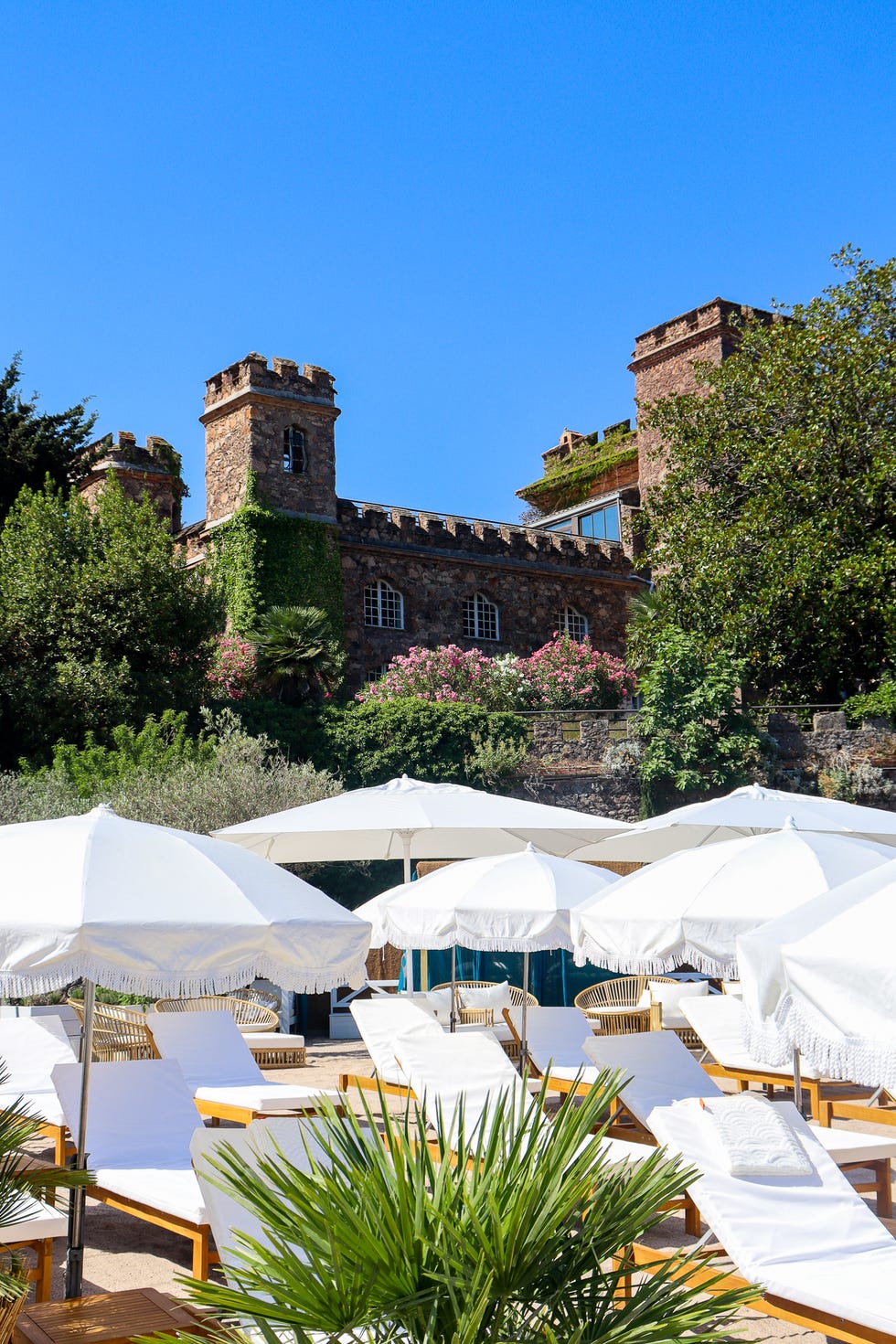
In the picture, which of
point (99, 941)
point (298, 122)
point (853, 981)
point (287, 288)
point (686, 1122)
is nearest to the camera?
point (853, 981)

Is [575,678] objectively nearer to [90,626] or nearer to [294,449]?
[294,449]

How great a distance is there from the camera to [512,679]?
24.9 metres

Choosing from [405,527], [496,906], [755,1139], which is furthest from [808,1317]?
[405,527]

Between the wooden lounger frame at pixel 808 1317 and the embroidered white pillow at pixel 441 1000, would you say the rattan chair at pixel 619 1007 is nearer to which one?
the embroidered white pillow at pixel 441 1000

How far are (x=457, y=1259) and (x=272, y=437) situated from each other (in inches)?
978

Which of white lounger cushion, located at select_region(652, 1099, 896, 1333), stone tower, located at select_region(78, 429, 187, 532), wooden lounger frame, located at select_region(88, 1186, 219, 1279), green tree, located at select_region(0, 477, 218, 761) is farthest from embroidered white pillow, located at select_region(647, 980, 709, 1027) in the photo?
stone tower, located at select_region(78, 429, 187, 532)

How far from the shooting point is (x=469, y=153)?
42.4 ft

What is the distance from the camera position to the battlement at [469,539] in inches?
1108

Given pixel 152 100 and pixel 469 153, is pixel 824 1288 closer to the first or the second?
pixel 152 100

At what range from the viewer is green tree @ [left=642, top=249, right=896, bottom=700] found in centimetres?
2275

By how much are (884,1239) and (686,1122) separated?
999 millimetres

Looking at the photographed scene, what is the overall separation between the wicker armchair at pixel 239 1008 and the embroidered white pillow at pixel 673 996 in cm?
372

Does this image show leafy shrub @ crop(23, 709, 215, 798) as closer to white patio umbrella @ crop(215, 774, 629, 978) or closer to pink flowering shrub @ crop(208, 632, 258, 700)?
pink flowering shrub @ crop(208, 632, 258, 700)

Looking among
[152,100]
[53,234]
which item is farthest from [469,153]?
[53,234]
